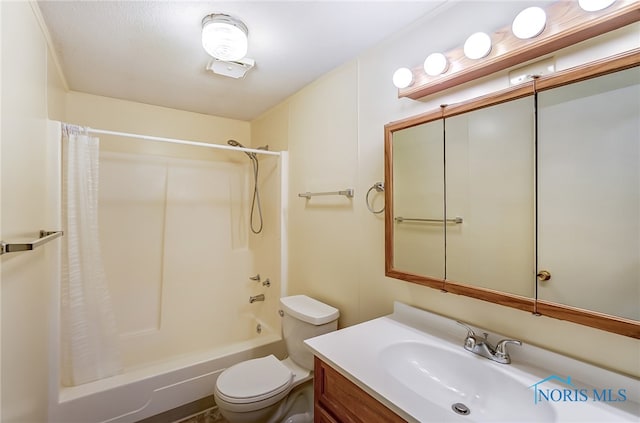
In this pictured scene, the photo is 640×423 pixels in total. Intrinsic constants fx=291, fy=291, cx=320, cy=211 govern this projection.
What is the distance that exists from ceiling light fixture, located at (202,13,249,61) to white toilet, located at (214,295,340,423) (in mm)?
1505

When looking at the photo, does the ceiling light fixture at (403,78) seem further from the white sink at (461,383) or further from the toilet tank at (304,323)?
the toilet tank at (304,323)

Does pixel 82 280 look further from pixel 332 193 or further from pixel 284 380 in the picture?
pixel 332 193

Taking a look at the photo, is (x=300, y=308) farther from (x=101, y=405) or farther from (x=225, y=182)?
(x=225, y=182)

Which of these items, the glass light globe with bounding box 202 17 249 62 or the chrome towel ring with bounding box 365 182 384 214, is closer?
the glass light globe with bounding box 202 17 249 62

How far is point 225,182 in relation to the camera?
2.89 meters

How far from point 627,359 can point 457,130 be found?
927 mm

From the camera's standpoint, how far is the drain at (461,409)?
3.17 ft

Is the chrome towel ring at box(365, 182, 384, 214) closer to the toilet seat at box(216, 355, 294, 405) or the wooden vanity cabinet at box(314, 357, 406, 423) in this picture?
the wooden vanity cabinet at box(314, 357, 406, 423)

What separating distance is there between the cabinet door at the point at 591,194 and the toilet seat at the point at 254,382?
135 cm

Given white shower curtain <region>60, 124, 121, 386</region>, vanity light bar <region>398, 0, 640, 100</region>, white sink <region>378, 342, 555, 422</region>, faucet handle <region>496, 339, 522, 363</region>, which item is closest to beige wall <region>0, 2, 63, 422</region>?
white shower curtain <region>60, 124, 121, 386</region>

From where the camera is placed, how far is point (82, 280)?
174 centimetres

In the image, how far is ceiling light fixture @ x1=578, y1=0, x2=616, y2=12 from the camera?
83 cm

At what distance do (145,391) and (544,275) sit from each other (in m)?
2.21

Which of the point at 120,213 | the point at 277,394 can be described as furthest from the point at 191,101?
the point at 277,394
